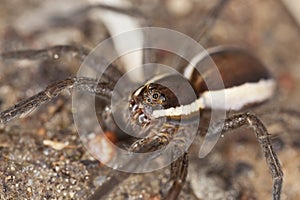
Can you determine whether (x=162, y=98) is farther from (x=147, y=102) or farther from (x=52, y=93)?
(x=52, y=93)

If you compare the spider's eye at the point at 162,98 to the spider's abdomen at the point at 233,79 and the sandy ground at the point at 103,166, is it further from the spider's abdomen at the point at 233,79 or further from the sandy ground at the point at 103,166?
the sandy ground at the point at 103,166

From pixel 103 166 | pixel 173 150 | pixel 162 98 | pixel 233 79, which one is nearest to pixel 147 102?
pixel 162 98

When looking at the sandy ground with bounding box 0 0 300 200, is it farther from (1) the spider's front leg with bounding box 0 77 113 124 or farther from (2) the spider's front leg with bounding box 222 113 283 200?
(1) the spider's front leg with bounding box 0 77 113 124

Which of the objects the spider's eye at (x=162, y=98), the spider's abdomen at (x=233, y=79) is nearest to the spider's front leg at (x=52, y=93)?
the spider's eye at (x=162, y=98)

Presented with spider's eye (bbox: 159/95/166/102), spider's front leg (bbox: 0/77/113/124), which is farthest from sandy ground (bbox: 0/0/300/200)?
spider's eye (bbox: 159/95/166/102)

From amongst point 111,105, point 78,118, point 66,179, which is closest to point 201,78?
point 111,105

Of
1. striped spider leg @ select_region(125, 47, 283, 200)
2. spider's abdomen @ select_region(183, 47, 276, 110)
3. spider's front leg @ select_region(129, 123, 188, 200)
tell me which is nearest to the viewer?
spider's front leg @ select_region(129, 123, 188, 200)

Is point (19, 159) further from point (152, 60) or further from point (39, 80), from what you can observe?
point (152, 60)

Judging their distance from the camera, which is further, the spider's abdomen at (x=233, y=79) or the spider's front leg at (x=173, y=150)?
the spider's abdomen at (x=233, y=79)
